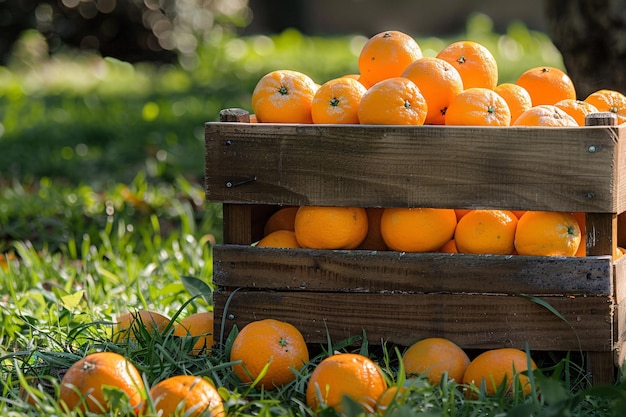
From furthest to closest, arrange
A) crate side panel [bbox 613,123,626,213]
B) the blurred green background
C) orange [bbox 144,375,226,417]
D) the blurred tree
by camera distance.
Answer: the blurred tree
the blurred green background
crate side panel [bbox 613,123,626,213]
orange [bbox 144,375,226,417]

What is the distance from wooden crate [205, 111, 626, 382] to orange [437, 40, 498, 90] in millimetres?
358

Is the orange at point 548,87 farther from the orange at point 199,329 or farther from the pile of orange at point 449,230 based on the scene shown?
the orange at point 199,329

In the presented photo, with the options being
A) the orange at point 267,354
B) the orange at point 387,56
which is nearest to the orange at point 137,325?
the orange at point 267,354

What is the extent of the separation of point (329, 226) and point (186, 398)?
2.16 feet

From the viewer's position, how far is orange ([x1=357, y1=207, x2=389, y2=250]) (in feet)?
8.00

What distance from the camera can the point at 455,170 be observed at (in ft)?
7.34

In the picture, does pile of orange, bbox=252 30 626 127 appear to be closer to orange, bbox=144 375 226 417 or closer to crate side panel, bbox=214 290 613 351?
crate side panel, bbox=214 290 613 351

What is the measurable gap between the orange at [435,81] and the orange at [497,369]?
0.68 meters

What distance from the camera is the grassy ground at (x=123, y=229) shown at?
2.05 m

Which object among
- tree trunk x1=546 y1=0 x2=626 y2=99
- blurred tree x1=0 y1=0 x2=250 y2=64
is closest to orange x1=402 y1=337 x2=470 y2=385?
tree trunk x1=546 y1=0 x2=626 y2=99

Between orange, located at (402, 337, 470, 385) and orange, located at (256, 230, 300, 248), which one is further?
orange, located at (256, 230, 300, 248)

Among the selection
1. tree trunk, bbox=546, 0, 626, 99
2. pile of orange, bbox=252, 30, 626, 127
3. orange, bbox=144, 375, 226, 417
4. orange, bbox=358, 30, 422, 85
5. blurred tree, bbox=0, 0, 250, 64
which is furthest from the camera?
blurred tree, bbox=0, 0, 250, 64

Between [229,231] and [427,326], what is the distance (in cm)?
59

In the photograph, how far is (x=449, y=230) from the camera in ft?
7.59
